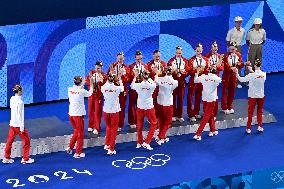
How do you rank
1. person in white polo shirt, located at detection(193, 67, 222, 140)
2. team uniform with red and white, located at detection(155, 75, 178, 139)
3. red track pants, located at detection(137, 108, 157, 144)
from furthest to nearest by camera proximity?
person in white polo shirt, located at detection(193, 67, 222, 140)
team uniform with red and white, located at detection(155, 75, 178, 139)
red track pants, located at detection(137, 108, 157, 144)

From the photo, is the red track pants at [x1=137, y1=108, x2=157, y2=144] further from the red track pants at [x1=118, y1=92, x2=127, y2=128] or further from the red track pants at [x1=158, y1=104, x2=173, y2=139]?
the red track pants at [x1=118, y1=92, x2=127, y2=128]

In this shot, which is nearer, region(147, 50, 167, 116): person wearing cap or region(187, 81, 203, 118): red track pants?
region(147, 50, 167, 116): person wearing cap

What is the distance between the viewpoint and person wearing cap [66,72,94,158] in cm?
1491

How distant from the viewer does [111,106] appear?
15180mm

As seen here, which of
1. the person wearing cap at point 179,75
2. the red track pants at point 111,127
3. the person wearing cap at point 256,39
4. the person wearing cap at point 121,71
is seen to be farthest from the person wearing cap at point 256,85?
the person wearing cap at point 256,39

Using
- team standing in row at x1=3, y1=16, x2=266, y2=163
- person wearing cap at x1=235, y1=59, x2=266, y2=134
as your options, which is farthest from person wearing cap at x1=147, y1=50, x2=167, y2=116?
person wearing cap at x1=235, y1=59, x2=266, y2=134

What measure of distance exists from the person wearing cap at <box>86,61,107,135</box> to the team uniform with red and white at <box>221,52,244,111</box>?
3.14 metres

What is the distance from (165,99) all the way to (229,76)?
90.3 inches

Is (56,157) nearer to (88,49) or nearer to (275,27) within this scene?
(88,49)

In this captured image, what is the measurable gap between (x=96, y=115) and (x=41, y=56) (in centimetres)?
306

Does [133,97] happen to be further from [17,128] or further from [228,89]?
[17,128]

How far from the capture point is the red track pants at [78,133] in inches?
595

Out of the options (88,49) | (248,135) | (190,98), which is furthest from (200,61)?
(88,49)

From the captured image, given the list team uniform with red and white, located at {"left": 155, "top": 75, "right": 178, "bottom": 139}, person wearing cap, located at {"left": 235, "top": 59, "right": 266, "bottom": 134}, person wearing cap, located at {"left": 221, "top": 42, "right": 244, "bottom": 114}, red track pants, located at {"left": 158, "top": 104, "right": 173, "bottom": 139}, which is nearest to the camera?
team uniform with red and white, located at {"left": 155, "top": 75, "right": 178, "bottom": 139}
